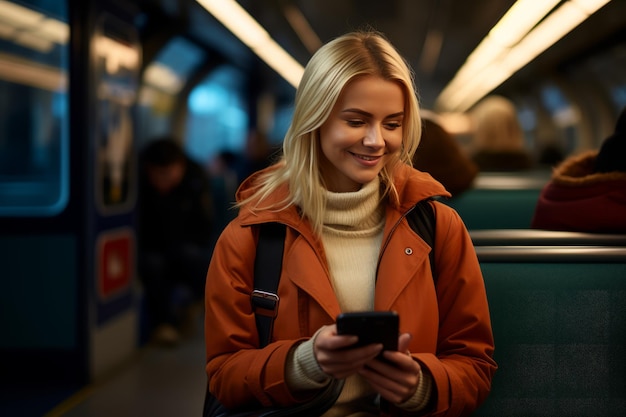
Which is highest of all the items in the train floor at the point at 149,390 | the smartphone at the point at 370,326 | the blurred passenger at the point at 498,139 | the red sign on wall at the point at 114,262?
the blurred passenger at the point at 498,139

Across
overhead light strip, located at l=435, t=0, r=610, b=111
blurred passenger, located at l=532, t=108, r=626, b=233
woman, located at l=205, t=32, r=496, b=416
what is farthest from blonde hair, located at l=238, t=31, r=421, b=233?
overhead light strip, located at l=435, t=0, r=610, b=111

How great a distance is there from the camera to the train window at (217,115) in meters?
12.3

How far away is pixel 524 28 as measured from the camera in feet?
30.0

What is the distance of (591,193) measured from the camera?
112 inches

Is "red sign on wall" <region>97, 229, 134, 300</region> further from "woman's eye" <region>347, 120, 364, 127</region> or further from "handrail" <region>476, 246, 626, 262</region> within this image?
"woman's eye" <region>347, 120, 364, 127</region>

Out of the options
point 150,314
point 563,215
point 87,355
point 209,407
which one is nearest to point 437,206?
point 209,407

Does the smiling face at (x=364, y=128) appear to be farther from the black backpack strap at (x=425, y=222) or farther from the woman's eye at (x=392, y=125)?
the black backpack strap at (x=425, y=222)

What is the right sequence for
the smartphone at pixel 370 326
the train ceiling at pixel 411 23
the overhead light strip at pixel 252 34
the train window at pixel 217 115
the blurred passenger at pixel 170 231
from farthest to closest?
the train window at pixel 217 115, the train ceiling at pixel 411 23, the overhead light strip at pixel 252 34, the blurred passenger at pixel 170 231, the smartphone at pixel 370 326

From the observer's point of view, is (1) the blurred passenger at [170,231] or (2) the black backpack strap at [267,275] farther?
(1) the blurred passenger at [170,231]

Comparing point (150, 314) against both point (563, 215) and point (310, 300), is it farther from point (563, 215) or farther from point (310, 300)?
point (310, 300)

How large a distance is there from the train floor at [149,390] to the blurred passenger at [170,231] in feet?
1.65

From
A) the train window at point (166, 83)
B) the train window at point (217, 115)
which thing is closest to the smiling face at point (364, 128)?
the train window at point (166, 83)

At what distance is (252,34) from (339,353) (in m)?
8.33

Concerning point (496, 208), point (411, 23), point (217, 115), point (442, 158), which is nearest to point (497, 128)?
point (496, 208)
